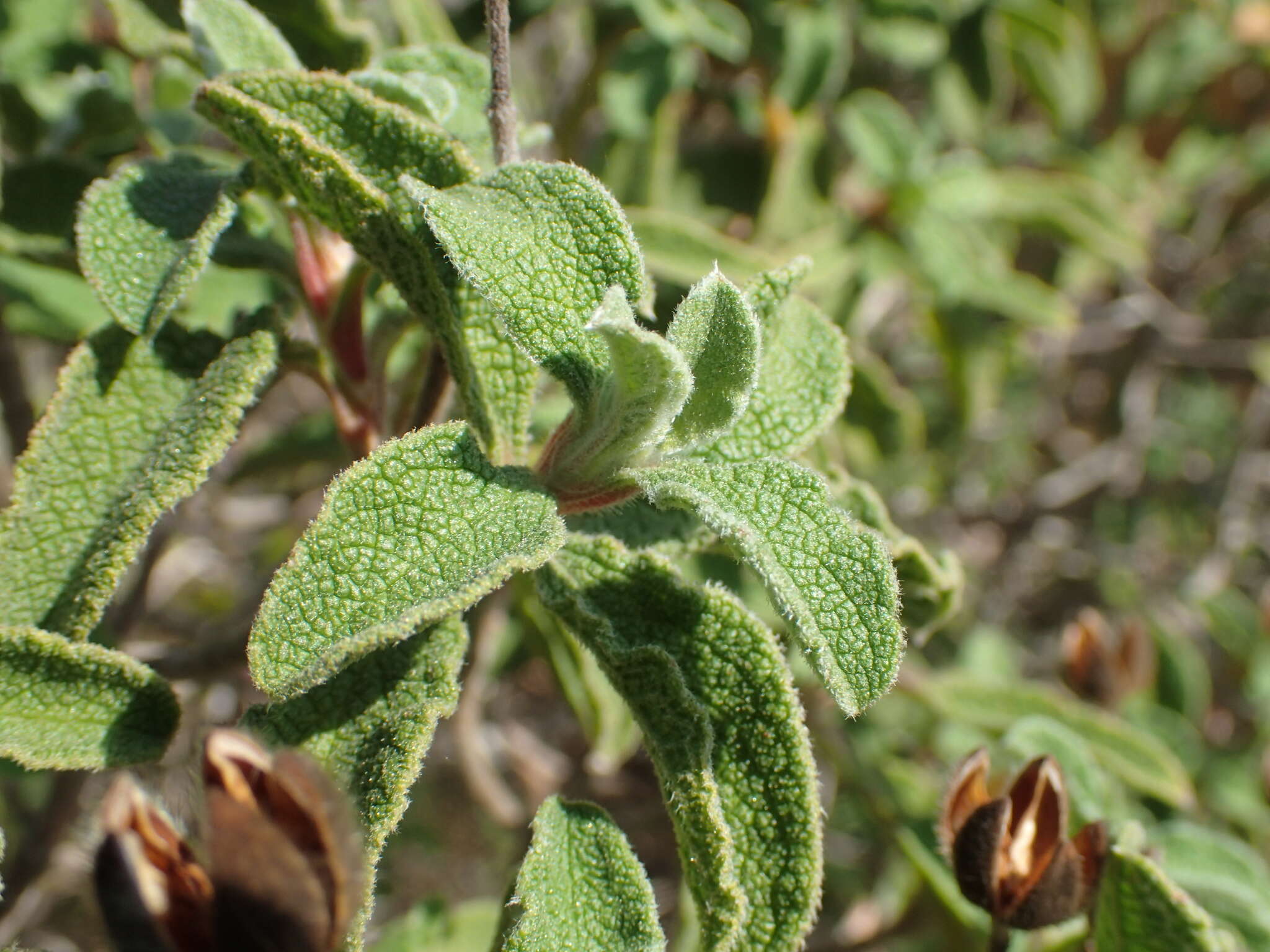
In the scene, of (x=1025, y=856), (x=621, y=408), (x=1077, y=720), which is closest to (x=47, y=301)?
(x=621, y=408)

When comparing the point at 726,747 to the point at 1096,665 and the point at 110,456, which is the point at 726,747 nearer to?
the point at 110,456

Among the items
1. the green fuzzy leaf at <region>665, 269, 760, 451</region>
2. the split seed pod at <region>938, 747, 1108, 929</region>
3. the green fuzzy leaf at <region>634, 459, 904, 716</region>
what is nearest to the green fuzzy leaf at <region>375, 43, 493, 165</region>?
the green fuzzy leaf at <region>665, 269, 760, 451</region>

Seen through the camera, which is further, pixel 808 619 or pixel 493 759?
pixel 493 759

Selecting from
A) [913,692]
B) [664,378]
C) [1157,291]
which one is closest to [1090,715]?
[913,692]

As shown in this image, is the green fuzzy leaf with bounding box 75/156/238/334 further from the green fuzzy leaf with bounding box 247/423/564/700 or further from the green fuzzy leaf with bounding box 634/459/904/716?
the green fuzzy leaf with bounding box 634/459/904/716

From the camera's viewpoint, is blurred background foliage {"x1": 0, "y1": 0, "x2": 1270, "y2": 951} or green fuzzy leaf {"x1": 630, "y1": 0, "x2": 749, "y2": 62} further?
green fuzzy leaf {"x1": 630, "y1": 0, "x2": 749, "y2": 62}

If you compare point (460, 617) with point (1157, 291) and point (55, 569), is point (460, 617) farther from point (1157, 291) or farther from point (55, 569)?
point (1157, 291)
